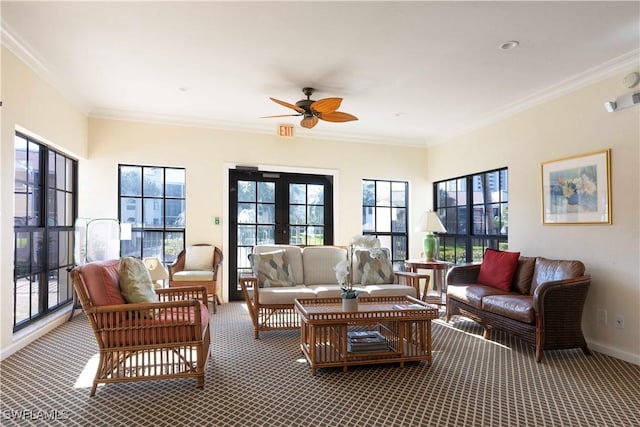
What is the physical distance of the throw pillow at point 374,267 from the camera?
4.67 meters

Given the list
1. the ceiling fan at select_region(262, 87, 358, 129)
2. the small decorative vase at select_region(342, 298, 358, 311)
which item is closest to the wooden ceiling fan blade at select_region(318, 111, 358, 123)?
the ceiling fan at select_region(262, 87, 358, 129)

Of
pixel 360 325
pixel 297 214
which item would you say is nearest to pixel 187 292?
pixel 360 325

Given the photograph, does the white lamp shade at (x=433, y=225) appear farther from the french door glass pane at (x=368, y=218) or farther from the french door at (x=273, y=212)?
the french door at (x=273, y=212)

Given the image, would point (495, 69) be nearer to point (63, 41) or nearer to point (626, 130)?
point (626, 130)

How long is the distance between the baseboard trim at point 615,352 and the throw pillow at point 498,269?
2.95 feet

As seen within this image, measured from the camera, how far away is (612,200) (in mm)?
3643

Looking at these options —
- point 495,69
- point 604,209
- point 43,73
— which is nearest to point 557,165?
point 604,209

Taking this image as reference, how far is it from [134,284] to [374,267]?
2786 mm

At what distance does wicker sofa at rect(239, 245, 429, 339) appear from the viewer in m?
4.00

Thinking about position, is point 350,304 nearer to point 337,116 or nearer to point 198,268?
point 337,116

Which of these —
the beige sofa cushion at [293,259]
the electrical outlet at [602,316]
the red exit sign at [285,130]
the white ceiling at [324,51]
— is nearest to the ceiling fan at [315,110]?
the white ceiling at [324,51]

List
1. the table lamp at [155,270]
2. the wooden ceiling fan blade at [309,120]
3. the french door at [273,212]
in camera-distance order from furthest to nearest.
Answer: the french door at [273,212] → the table lamp at [155,270] → the wooden ceiling fan blade at [309,120]

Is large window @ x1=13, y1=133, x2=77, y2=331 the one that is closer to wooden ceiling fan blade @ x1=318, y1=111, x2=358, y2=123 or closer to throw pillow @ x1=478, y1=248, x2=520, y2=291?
wooden ceiling fan blade @ x1=318, y1=111, x2=358, y2=123

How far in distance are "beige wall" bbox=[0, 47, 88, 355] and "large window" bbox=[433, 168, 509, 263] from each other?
5.40m
